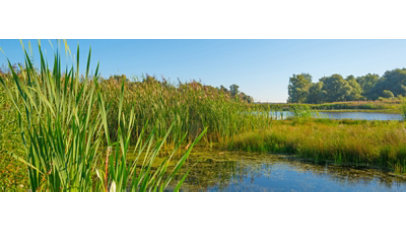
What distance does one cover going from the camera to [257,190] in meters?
2.69

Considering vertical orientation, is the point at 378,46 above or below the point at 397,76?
below

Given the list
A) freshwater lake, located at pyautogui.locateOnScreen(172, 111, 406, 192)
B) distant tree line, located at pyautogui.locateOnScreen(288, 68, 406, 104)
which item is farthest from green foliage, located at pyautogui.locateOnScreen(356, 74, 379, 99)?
freshwater lake, located at pyautogui.locateOnScreen(172, 111, 406, 192)

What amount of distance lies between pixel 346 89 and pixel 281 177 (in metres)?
11.8

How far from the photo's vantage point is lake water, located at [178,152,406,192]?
2.73m

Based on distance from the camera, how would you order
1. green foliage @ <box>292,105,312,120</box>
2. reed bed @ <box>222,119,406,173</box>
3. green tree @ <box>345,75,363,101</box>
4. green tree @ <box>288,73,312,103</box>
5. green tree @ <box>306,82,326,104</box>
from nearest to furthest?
1. reed bed @ <box>222,119,406,173</box>
2. green foliage @ <box>292,105,312,120</box>
3. green tree @ <box>288,73,312,103</box>
4. green tree @ <box>306,82,326,104</box>
5. green tree @ <box>345,75,363,101</box>

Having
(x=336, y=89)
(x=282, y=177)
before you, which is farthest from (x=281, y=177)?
(x=336, y=89)

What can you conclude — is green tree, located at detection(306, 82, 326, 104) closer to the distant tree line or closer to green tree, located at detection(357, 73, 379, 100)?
the distant tree line

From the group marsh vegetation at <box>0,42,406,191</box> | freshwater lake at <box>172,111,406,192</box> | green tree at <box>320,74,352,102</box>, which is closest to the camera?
marsh vegetation at <box>0,42,406,191</box>

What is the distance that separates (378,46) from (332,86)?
37.4 ft

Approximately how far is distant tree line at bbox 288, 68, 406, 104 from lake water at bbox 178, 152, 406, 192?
6052 mm

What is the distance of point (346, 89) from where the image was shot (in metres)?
12.9
